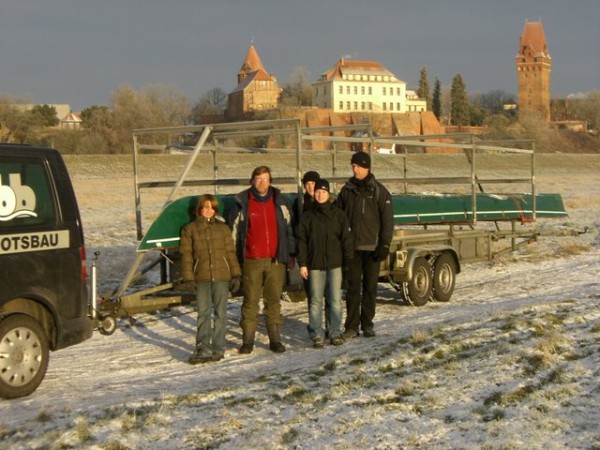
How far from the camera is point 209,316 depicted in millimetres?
8875

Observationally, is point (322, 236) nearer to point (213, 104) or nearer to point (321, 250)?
point (321, 250)

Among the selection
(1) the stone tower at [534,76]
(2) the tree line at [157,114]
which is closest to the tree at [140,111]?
(2) the tree line at [157,114]

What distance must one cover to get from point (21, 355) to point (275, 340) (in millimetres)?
2779

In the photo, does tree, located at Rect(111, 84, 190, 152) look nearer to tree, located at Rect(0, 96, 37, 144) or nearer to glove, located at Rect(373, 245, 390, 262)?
tree, located at Rect(0, 96, 37, 144)

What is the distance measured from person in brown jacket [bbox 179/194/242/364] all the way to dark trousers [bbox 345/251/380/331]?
1520 mm

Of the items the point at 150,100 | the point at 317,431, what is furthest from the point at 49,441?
the point at 150,100

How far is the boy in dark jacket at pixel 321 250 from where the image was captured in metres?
9.42

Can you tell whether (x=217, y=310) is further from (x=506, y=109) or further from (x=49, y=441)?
(x=506, y=109)

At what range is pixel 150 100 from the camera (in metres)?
98.1

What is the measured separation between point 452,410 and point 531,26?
625ft

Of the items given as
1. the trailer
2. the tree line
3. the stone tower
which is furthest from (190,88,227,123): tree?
the trailer

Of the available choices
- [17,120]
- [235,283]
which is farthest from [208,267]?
[17,120]

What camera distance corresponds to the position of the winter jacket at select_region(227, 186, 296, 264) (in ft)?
30.0

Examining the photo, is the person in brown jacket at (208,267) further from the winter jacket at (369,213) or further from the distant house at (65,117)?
the distant house at (65,117)
